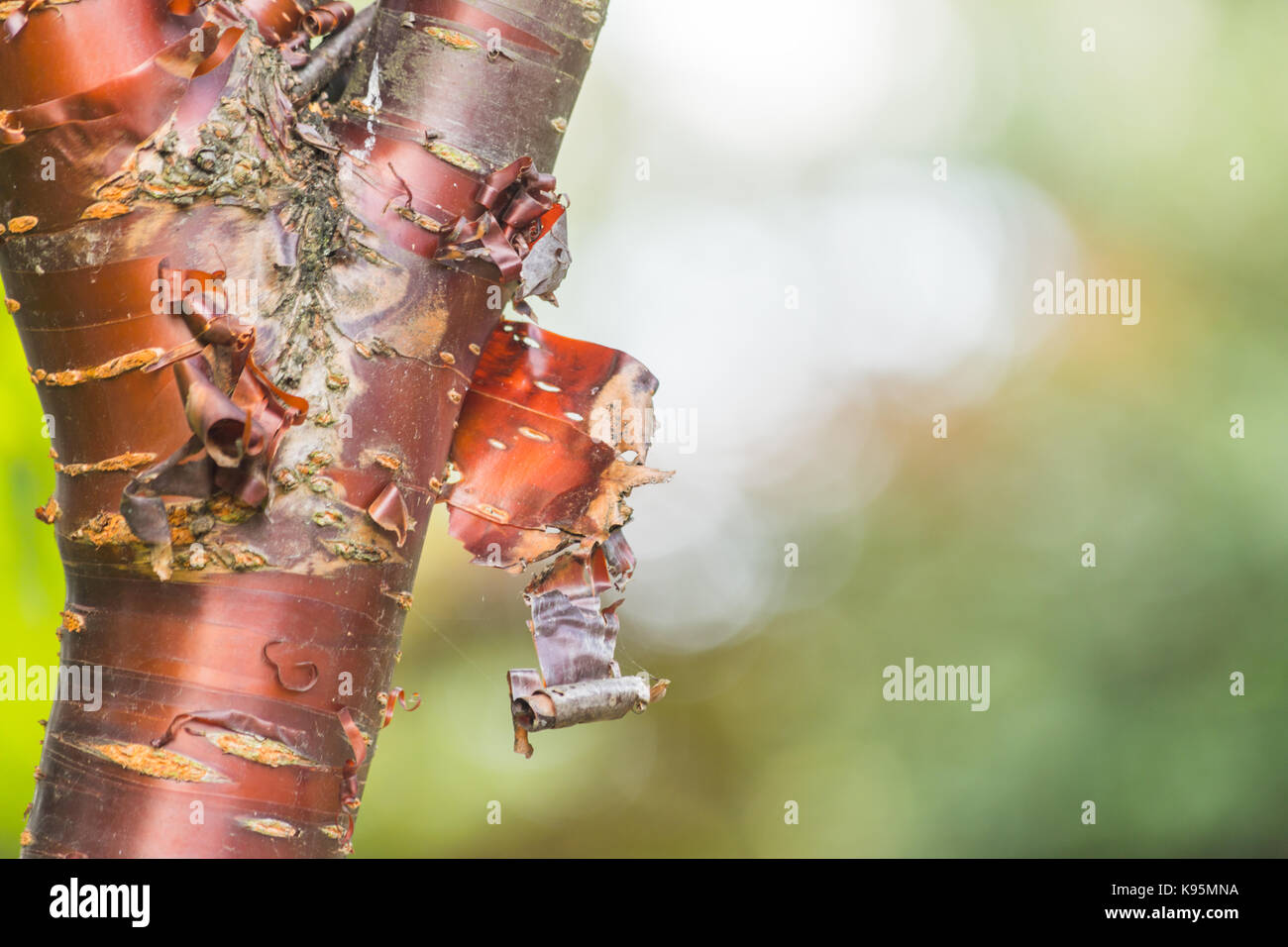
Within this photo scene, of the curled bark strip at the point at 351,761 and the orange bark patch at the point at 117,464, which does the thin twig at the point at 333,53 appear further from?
the curled bark strip at the point at 351,761

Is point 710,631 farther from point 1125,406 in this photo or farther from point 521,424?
point 521,424

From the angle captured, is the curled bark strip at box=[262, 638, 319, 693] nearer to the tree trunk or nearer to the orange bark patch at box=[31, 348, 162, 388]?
the tree trunk

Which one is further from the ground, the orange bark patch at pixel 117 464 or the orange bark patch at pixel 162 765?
the orange bark patch at pixel 117 464

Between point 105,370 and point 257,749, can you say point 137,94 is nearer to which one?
point 105,370

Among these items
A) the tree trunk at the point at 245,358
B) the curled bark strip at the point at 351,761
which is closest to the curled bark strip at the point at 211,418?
the tree trunk at the point at 245,358

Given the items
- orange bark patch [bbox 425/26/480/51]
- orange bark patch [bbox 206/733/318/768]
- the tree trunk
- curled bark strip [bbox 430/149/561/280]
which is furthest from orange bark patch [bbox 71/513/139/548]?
orange bark patch [bbox 425/26/480/51]

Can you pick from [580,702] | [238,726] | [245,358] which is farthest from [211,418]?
[580,702]

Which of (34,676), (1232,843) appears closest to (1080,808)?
(1232,843)
